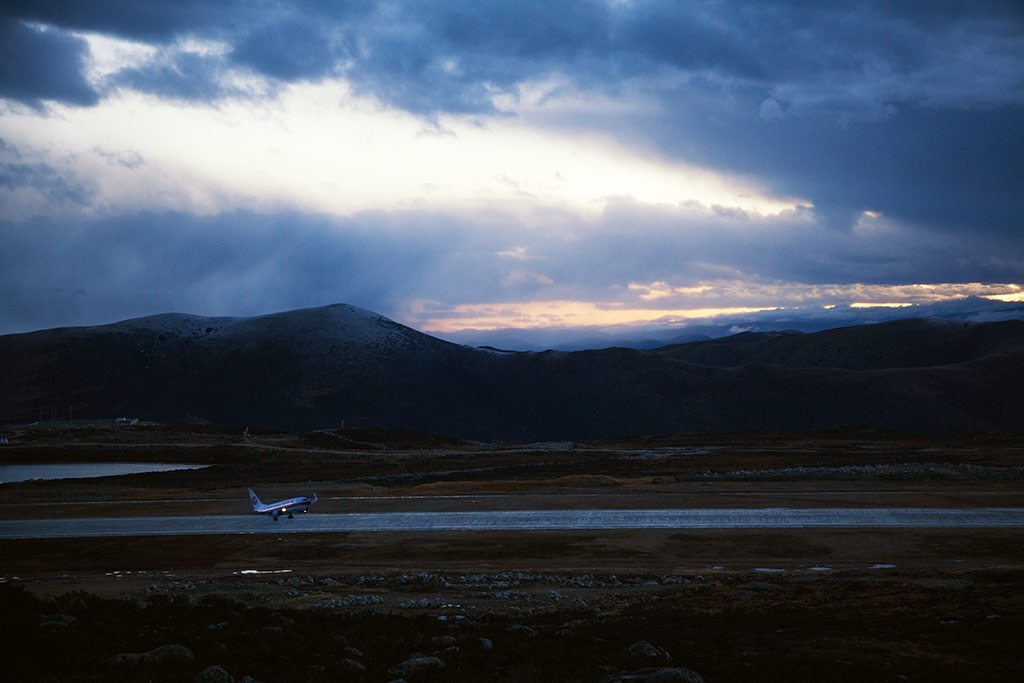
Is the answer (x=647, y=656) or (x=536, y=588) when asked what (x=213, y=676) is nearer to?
(x=647, y=656)

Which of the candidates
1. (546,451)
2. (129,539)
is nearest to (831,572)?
(129,539)

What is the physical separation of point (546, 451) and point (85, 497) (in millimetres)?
75507

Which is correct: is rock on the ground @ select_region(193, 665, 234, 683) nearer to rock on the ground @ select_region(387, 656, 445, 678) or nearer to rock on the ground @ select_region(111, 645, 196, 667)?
rock on the ground @ select_region(111, 645, 196, 667)

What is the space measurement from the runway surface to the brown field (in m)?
2.46

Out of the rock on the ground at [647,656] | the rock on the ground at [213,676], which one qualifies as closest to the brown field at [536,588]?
the rock on the ground at [647,656]

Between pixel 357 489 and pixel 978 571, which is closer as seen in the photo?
pixel 978 571

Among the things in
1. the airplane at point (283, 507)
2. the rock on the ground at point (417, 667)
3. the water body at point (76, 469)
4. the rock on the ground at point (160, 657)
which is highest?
the rock on the ground at point (160, 657)

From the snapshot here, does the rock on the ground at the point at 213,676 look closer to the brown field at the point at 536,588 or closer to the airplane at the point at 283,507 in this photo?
the brown field at the point at 536,588

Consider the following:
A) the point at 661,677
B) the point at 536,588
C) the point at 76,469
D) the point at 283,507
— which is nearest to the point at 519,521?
the point at 536,588

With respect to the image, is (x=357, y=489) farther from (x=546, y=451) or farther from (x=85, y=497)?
(x=546, y=451)

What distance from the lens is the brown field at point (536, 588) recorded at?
20.1m

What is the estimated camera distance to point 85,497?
2849 inches

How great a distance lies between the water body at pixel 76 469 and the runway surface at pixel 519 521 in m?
50.2

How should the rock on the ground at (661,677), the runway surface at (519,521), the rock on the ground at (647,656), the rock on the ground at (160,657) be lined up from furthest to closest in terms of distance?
the runway surface at (519,521) → the rock on the ground at (647,656) → the rock on the ground at (160,657) → the rock on the ground at (661,677)
